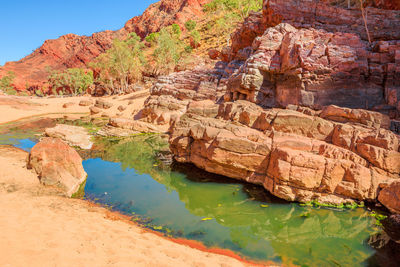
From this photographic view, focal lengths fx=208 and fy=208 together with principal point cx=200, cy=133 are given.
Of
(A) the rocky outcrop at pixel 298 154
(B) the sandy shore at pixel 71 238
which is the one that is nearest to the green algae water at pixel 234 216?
(A) the rocky outcrop at pixel 298 154

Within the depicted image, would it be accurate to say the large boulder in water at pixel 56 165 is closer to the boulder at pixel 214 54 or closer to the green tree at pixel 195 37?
the boulder at pixel 214 54

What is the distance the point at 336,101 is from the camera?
51.1 feet

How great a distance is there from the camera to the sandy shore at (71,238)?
13.7 feet

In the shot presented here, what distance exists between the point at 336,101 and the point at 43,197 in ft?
60.4

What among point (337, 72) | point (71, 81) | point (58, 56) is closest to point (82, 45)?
point (58, 56)

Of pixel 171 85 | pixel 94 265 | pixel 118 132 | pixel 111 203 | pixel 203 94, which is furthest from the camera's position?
pixel 171 85

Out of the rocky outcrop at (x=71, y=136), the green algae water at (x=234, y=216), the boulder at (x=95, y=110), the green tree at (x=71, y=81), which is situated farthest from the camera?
the green tree at (x=71, y=81)

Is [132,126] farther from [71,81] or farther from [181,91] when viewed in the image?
[71,81]

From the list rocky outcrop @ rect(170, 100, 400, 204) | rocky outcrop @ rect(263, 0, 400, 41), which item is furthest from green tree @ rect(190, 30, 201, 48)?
rocky outcrop @ rect(170, 100, 400, 204)

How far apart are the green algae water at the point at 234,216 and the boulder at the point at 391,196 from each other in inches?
30.4

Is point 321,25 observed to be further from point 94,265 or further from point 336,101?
point 94,265

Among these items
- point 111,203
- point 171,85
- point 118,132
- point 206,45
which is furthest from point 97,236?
point 206,45

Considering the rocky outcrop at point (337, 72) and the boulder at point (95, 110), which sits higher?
the rocky outcrop at point (337, 72)

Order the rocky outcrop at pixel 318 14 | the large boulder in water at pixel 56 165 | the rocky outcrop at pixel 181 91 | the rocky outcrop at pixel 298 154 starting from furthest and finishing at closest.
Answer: the rocky outcrop at pixel 181 91 < the rocky outcrop at pixel 318 14 < the large boulder in water at pixel 56 165 < the rocky outcrop at pixel 298 154
